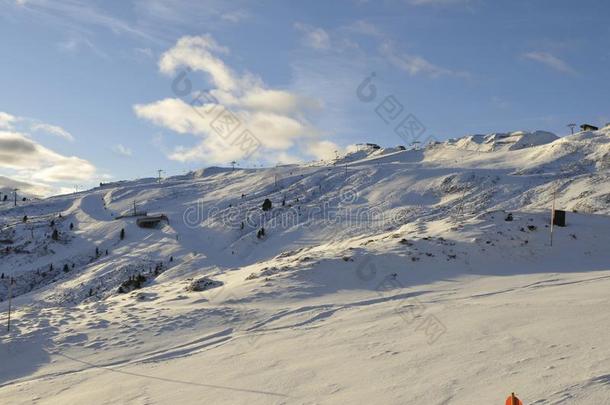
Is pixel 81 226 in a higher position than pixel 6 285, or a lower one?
higher

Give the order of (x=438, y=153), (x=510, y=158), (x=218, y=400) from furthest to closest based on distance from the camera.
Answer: (x=438, y=153)
(x=510, y=158)
(x=218, y=400)

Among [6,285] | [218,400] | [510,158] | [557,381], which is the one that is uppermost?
[510,158]

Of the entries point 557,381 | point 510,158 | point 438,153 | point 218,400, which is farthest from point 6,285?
point 438,153

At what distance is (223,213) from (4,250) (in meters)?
28.8

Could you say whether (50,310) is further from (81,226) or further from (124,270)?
(81,226)

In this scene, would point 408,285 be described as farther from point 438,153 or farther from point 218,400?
point 438,153

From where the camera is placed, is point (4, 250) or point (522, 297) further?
point (4, 250)

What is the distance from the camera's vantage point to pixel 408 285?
754 inches

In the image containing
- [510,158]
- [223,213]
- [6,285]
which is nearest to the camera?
[6,285]

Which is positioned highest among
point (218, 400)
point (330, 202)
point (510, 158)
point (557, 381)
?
point (510, 158)

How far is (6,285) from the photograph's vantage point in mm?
50188

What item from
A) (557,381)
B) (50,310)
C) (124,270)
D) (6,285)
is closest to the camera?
(557,381)

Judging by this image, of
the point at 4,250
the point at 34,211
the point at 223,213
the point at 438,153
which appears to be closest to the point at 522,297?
the point at 223,213

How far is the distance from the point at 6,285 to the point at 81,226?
23.9 metres
